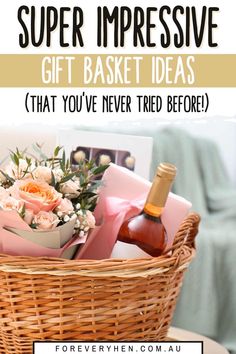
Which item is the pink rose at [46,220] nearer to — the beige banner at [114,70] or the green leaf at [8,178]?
the green leaf at [8,178]

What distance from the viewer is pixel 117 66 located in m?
3.24

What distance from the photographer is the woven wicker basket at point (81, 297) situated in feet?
3.48

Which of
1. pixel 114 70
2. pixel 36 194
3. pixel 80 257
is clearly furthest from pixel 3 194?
pixel 114 70

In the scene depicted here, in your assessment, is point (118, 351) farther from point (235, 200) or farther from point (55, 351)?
point (235, 200)

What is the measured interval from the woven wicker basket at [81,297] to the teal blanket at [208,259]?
1.84 meters

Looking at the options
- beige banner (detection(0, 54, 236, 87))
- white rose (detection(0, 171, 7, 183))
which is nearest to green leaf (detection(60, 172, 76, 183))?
white rose (detection(0, 171, 7, 183))

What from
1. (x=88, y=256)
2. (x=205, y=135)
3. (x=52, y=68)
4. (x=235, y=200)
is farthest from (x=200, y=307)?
(x=88, y=256)

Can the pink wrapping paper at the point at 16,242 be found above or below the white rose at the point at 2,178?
below

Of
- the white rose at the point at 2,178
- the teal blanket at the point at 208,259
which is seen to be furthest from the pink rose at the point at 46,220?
the teal blanket at the point at 208,259

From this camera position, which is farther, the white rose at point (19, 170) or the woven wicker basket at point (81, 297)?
the white rose at point (19, 170)

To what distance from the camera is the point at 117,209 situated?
1.23 meters

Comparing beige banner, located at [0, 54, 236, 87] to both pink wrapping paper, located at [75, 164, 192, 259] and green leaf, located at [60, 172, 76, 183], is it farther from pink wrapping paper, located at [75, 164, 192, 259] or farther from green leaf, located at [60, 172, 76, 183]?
green leaf, located at [60, 172, 76, 183]

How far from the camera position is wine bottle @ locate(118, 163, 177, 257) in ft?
3.85

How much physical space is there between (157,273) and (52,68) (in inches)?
86.3
